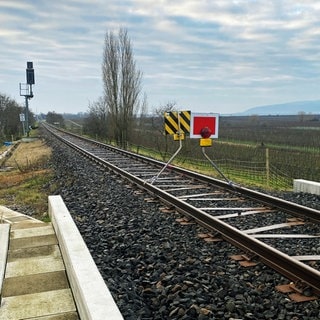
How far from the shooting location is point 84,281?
3439 millimetres

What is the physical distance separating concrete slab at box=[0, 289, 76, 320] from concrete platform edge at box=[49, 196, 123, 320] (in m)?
0.11

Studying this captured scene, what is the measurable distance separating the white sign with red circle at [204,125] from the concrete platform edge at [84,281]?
4.52m

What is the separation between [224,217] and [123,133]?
963 inches

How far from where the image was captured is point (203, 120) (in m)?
9.13

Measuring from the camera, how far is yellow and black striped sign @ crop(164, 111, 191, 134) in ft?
31.8

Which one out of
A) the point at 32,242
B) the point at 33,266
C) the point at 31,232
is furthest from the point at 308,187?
the point at 33,266

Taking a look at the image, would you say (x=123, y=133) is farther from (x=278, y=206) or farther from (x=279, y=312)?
(x=279, y=312)

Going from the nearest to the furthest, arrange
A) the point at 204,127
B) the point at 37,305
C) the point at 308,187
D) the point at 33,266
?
the point at 37,305, the point at 33,266, the point at 204,127, the point at 308,187

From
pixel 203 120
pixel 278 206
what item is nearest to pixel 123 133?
pixel 203 120

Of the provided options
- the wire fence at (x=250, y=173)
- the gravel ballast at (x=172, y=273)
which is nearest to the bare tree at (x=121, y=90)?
the wire fence at (x=250, y=173)

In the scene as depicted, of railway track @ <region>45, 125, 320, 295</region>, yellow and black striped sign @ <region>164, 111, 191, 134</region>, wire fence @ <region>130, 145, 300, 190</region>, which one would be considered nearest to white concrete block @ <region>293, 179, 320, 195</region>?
railway track @ <region>45, 125, 320, 295</region>

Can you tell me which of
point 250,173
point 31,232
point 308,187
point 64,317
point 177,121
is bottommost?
point 250,173

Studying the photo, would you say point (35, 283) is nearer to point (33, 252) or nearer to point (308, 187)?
point (33, 252)

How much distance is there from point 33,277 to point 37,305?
631mm
